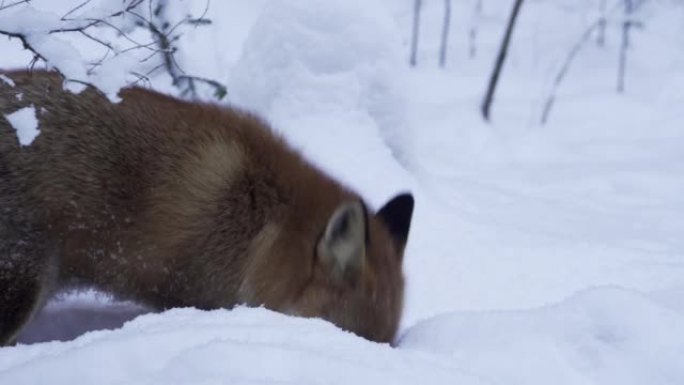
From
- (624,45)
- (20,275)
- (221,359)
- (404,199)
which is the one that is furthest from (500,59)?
(221,359)

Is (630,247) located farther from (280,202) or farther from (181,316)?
(181,316)

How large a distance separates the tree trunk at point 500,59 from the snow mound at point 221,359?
24.1 feet

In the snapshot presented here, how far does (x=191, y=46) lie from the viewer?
943cm

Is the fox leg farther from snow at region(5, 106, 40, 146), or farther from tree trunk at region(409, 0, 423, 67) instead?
tree trunk at region(409, 0, 423, 67)

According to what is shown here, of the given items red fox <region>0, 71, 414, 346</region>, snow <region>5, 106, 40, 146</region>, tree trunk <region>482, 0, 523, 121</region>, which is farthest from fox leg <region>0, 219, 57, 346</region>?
tree trunk <region>482, 0, 523, 121</region>

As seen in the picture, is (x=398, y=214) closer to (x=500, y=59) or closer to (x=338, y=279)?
(x=338, y=279)

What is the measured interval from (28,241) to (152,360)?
4.07 ft

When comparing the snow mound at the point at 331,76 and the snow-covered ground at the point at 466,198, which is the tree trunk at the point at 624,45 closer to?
the snow-covered ground at the point at 466,198

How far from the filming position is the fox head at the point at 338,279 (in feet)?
10.3

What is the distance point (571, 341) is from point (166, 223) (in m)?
1.61

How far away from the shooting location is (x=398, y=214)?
141 inches

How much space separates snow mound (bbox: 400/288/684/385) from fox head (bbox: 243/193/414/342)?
0.60ft

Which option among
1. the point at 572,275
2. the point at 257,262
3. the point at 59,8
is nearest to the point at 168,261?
the point at 257,262

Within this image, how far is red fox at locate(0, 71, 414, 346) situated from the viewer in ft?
10.0
